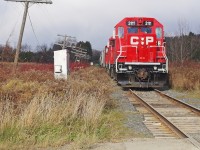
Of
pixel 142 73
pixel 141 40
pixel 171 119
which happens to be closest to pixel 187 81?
pixel 142 73

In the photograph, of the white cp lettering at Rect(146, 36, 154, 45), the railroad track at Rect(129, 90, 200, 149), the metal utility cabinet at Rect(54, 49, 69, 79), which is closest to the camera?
the railroad track at Rect(129, 90, 200, 149)

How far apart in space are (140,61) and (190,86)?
2903 mm

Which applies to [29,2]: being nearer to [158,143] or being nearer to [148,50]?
[148,50]

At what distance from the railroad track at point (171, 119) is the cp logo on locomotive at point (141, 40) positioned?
5.14m

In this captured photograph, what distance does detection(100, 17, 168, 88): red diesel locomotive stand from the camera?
67.3ft

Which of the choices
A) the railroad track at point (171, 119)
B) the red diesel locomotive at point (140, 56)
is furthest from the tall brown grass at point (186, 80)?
the railroad track at point (171, 119)

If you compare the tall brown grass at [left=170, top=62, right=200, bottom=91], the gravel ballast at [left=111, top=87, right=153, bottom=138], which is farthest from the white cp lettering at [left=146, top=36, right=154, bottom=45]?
the gravel ballast at [left=111, top=87, right=153, bottom=138]

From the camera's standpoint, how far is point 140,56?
20.7 meters

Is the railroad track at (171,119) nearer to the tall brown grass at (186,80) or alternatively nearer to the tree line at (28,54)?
the tall brown grass at (186,80)

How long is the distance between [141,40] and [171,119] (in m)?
10.2

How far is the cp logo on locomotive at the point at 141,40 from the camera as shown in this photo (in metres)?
20.8

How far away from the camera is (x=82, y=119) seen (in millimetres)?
9375

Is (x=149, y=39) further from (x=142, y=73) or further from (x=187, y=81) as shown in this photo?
(x=187, y=81)

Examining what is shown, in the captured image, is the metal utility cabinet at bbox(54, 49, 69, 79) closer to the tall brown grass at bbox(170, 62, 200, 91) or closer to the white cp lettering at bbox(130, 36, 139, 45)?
the white cp lettering at bbox(130, 36, 139, 45)
